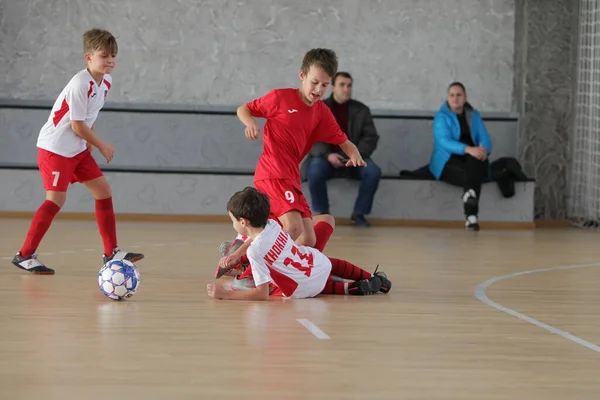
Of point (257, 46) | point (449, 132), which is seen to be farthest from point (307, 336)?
point (257, 46)

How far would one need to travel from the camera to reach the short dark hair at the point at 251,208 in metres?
4.39

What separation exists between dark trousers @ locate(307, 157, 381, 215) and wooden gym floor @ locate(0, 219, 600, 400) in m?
2.77

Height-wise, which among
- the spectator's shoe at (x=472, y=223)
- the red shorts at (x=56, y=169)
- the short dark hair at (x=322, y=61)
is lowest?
the spectator's shoe at (x=472, y=223)

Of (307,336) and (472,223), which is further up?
(307,336)

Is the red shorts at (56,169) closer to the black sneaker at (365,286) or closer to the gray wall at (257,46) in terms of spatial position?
the black sneaker at (365,286)

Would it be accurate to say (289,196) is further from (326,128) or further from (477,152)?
(477,152)

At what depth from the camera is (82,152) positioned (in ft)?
18.0

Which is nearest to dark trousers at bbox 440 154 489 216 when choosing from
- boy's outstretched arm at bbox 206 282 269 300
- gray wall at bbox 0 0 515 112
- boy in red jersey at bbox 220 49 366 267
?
gray wall at bbox 0 0 515 112

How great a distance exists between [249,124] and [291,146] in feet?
1.58

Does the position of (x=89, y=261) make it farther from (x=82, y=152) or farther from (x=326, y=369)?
(x=326, y=369)

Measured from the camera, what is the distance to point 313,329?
3.81m

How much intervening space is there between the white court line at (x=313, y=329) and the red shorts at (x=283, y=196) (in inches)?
50.3

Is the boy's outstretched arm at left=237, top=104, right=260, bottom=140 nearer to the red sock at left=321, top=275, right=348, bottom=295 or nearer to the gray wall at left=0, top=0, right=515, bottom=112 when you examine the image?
the red sock at left=321, top=275, right=348, bottom=295

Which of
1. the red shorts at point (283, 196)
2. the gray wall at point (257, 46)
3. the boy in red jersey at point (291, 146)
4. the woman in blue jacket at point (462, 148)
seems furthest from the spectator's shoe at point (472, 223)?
the red shorts at point (283, 196)
